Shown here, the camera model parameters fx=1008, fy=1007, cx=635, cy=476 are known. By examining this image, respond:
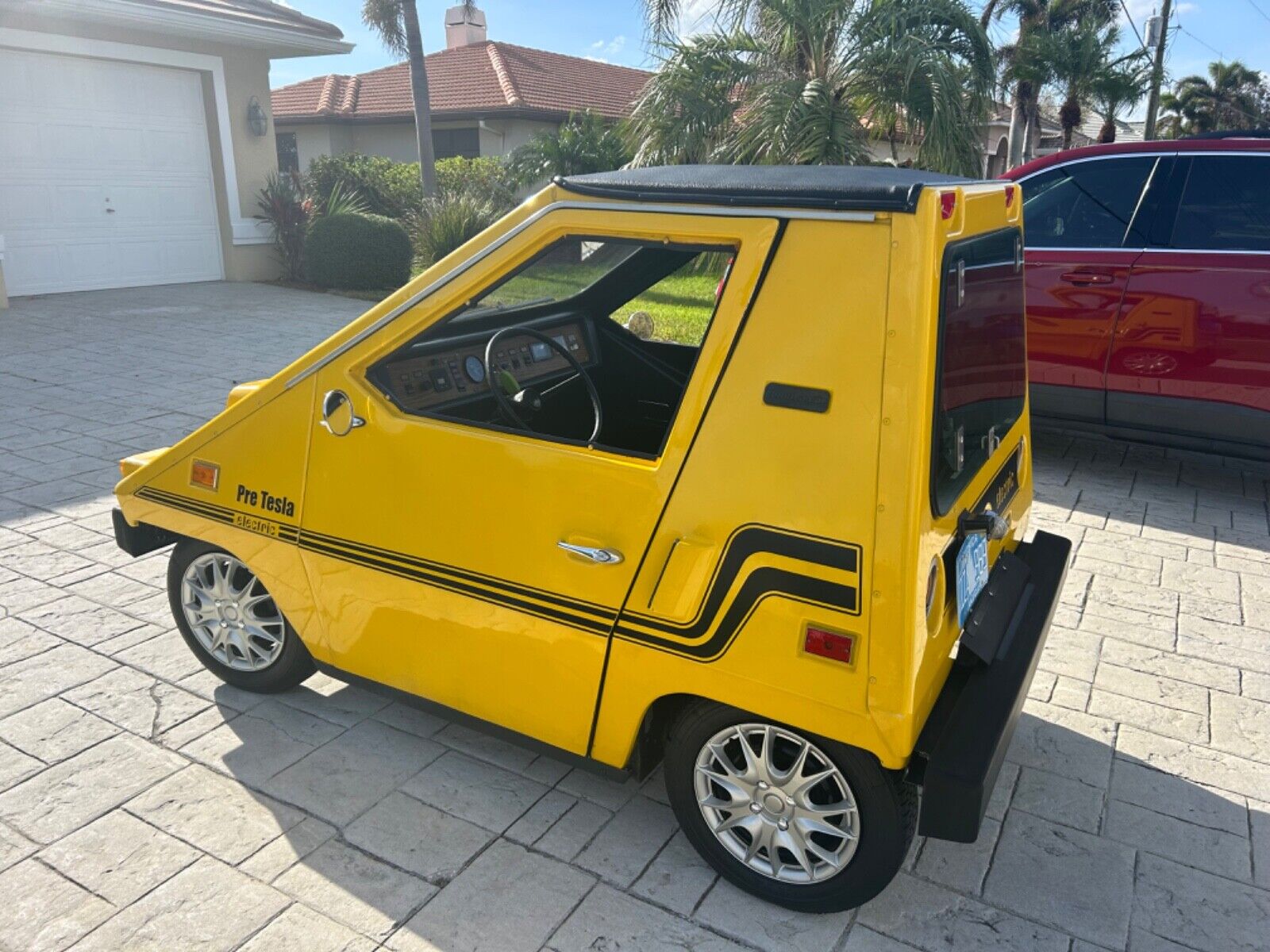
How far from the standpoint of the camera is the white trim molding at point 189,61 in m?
11.8

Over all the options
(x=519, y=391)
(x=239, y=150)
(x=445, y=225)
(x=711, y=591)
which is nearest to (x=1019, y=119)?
(x=445, y=225)

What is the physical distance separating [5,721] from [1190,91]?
Answer: 218 feet

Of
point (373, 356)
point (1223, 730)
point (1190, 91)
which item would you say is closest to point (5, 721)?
point (373, 356)

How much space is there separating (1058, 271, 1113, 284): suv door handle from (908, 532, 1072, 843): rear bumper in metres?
3.57

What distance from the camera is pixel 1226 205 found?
19.1 ft

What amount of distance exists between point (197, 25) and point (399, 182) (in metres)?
7.62

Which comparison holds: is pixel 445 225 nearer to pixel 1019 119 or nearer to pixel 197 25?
pixel 197 25

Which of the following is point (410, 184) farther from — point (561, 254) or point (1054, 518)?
point (561, 254)

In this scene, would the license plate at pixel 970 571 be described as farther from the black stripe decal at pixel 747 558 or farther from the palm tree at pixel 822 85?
the palm tree at pixel 822 85

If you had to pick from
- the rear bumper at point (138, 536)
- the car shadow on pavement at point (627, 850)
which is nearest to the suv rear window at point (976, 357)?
the car shadow on pavement at point (627, 850)

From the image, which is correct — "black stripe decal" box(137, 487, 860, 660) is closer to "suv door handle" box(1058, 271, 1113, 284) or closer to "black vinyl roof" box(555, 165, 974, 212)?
"black vinyl roof" box(555, 165, 974, 212)

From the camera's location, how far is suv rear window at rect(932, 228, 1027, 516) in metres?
2.46

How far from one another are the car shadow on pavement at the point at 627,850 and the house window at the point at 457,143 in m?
26.5

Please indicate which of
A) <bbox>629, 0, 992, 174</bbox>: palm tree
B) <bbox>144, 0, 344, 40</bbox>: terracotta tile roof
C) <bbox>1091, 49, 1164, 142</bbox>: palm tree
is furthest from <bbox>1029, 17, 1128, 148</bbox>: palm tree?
<bbox>144, 0, 344, 40</bbox>: terracotta tile roof
